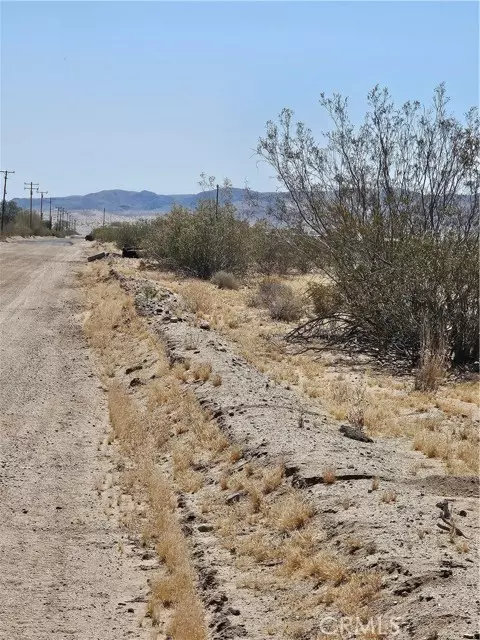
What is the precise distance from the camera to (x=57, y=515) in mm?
8492

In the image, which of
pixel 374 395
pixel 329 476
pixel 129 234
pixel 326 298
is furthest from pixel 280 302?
pixel 129 234

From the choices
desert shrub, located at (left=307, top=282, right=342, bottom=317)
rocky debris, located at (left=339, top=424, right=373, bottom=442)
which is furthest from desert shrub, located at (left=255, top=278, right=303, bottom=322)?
rocky debris, located at (left=339, top=424, right=373, bottom=442)

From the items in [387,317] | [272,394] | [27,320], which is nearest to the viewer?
[272,394]

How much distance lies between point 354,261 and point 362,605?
13888 millimetres

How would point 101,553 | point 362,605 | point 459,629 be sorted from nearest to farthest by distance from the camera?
point 459,629, point 362,605, point 101,553

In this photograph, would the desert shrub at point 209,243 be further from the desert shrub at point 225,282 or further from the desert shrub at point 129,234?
the desert shrub at point 129,234

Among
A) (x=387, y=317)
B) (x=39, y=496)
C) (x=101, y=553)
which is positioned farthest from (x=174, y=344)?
(x=101, y=553)

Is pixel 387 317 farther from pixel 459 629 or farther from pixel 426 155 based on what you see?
pixel 459 629

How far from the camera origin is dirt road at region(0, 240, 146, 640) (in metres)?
6.39

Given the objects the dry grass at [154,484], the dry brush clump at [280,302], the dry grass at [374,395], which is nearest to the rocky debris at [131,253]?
the dry brush clump at [280,302]

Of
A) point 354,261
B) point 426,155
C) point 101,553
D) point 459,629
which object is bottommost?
point 101,553

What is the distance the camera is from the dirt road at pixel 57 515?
21.0 feet

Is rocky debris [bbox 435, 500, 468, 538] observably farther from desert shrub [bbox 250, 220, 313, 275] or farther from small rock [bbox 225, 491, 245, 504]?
desert shrub [bbox 250, 220, 313, 275]

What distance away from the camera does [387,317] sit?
712 inches
